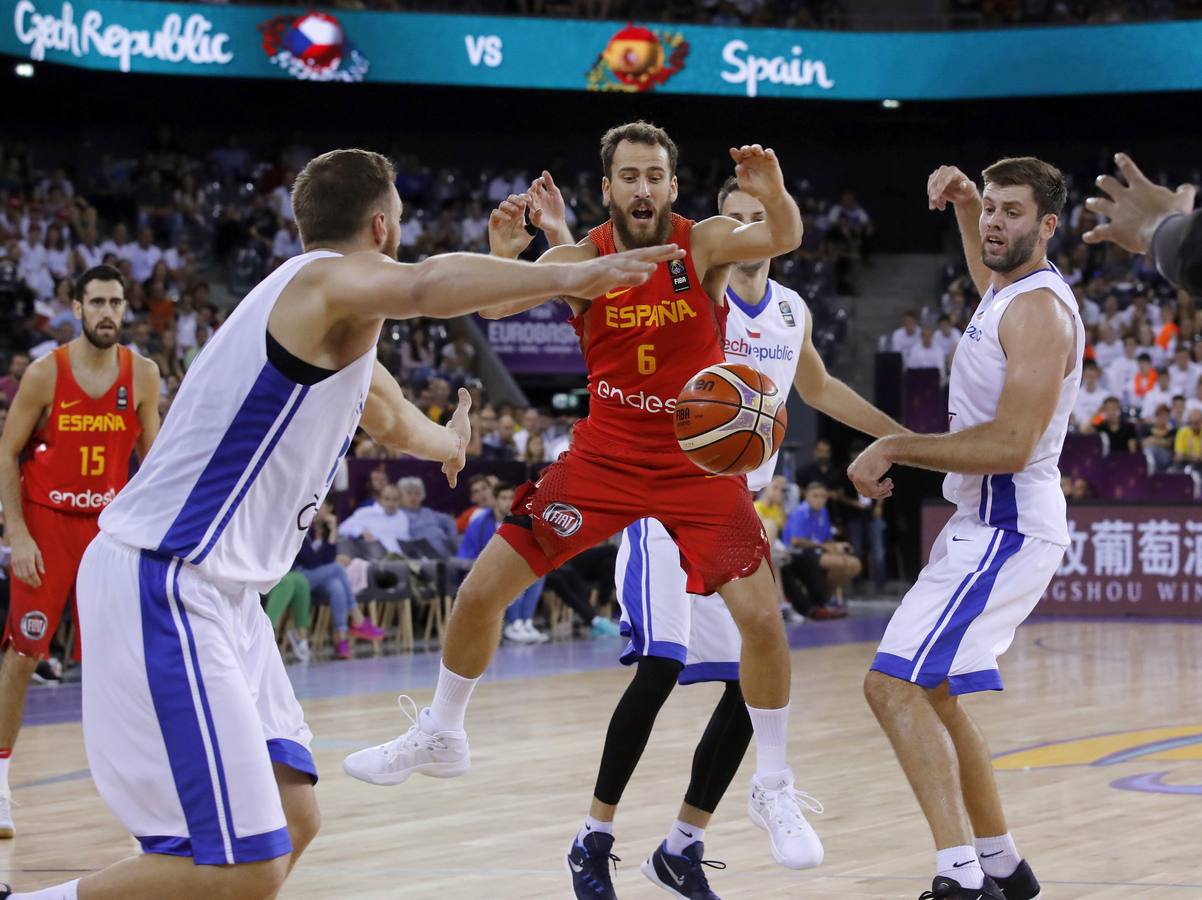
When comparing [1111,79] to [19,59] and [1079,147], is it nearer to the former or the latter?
[1079,147]

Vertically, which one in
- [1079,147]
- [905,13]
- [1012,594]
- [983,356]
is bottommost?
[1012,594]

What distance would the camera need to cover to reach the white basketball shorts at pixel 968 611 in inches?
197

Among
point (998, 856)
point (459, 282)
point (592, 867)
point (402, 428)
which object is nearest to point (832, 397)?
point (998, 856)

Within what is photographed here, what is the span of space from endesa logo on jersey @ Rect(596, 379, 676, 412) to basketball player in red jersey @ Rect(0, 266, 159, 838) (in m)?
2.50

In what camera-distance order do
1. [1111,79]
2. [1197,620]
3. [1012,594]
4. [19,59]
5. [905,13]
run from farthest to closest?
1. [905,13]
2. [1111,79]
3. [19,59]
4. [1197,620]
5. [1012,594]

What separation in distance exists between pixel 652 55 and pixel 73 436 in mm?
18475

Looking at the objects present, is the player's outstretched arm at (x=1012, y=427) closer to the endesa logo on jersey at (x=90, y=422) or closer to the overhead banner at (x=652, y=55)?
the endesa logo on jersey at (x=90, y=422)

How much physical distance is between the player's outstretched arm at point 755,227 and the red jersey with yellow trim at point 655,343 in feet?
0.23

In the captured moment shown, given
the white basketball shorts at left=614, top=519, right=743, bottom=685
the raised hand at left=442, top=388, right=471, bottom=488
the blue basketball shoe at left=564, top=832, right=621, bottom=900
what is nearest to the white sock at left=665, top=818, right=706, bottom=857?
the blue basketball shoe at left=564, top=832, right=621, bottom=900

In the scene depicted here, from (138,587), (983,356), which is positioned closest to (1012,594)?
(983,356)

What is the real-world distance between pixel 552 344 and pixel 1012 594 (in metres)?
17.3

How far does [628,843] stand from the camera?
6555 millimetres

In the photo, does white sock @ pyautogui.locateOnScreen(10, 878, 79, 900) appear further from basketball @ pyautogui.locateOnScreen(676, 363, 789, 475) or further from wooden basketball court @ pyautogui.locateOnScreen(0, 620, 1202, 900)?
basketball @ pyautogui.locateOnScreen(676, 363, 789, 475)

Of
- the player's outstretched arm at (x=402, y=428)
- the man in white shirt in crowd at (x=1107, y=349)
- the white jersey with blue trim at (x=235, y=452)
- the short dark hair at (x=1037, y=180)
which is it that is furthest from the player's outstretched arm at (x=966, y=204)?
the man in white shirt in crowd at (x=1107, y=349)
